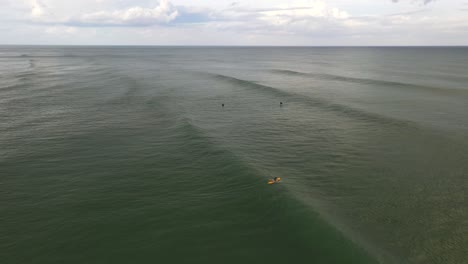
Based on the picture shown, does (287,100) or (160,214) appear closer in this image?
(160,214)

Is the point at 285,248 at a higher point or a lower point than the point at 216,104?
lower

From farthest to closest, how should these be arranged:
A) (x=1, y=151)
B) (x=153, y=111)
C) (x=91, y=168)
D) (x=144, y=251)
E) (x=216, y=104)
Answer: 1. (x=216, y=104)
2. (x=153, y=111)
3. (x=1, y=151)
4. (x=91, y=168)
5. (x=144, y=251)

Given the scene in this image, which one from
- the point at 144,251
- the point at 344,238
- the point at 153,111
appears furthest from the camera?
the point at 153,111

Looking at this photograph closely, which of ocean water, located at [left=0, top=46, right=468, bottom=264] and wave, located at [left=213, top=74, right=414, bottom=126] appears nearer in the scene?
ocean water, located at [left=0, top=46, right=468, bottom=264]

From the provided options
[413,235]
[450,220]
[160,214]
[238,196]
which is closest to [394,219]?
[413,235]

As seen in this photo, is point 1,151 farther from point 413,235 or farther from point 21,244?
point 413,235

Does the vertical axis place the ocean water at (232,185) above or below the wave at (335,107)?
below

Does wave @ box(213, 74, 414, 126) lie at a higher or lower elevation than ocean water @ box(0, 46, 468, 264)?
higher

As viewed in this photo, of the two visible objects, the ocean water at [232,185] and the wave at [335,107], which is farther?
the wave at [335,107]
